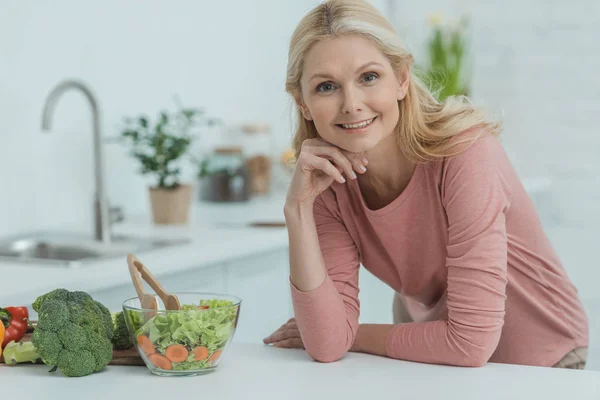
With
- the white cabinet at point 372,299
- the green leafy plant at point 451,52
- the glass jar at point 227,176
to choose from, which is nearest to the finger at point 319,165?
the white cabinet at point 372,299

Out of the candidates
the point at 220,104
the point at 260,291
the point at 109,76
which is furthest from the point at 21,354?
the point at 220,104

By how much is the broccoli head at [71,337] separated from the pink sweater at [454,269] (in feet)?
1.14

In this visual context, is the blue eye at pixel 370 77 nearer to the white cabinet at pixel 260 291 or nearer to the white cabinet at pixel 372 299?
the white cabinet at pixel 260 291

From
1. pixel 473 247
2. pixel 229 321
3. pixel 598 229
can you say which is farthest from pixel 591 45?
pixel 229 321

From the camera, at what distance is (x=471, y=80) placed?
A: 4.41 metres

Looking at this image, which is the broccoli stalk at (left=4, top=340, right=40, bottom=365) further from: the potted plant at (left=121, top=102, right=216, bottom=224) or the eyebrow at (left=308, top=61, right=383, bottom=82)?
the potted plant at (left=121, top=102, right=216, bottom=224)

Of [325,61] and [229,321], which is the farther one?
[325,61]

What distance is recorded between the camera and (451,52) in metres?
4.30

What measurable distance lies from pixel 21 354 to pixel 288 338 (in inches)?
18.4

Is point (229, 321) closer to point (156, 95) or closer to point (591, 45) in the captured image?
point (156, 95)

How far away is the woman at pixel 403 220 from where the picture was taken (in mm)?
1407

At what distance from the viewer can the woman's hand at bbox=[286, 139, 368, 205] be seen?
4.85 ft

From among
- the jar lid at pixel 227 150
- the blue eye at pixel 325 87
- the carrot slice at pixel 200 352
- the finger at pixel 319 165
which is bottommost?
the carrot slice at pixel 200 352

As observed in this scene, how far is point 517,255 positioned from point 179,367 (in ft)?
2.35
